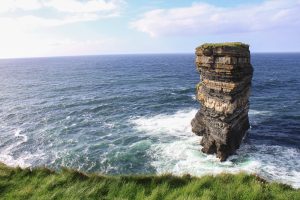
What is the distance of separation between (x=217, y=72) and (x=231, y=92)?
8.46 ft

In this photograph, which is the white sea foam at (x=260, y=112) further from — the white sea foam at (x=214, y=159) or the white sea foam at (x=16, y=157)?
the white sea foam at (x=16, y=157)

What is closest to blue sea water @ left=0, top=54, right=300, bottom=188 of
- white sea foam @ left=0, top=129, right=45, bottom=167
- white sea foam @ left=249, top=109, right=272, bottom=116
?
white sea foam @ left=249, top=109, right=272, bottom=116

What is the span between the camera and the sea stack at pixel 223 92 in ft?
104

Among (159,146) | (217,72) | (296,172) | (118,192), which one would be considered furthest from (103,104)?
(118,192)

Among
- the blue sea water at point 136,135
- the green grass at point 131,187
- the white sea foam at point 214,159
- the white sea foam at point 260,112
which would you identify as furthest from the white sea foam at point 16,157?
the white sea foam at point 260,112

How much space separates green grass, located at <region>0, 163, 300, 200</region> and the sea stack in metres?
15.8

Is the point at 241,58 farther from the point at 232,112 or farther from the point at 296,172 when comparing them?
the point at 296,172

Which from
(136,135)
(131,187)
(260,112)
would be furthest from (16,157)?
(260,112)

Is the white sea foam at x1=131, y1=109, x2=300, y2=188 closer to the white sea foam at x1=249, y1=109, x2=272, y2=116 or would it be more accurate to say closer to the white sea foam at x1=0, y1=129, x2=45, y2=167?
the white sea foam at x1=0, y1=129, x2=45, y2=167

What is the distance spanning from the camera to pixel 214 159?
3256 cm

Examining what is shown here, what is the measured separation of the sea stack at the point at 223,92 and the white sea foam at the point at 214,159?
1439mm

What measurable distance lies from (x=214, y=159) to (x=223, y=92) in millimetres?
7211

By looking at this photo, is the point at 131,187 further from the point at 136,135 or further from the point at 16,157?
the point at 136,135

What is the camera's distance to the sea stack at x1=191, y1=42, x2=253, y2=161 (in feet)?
104
